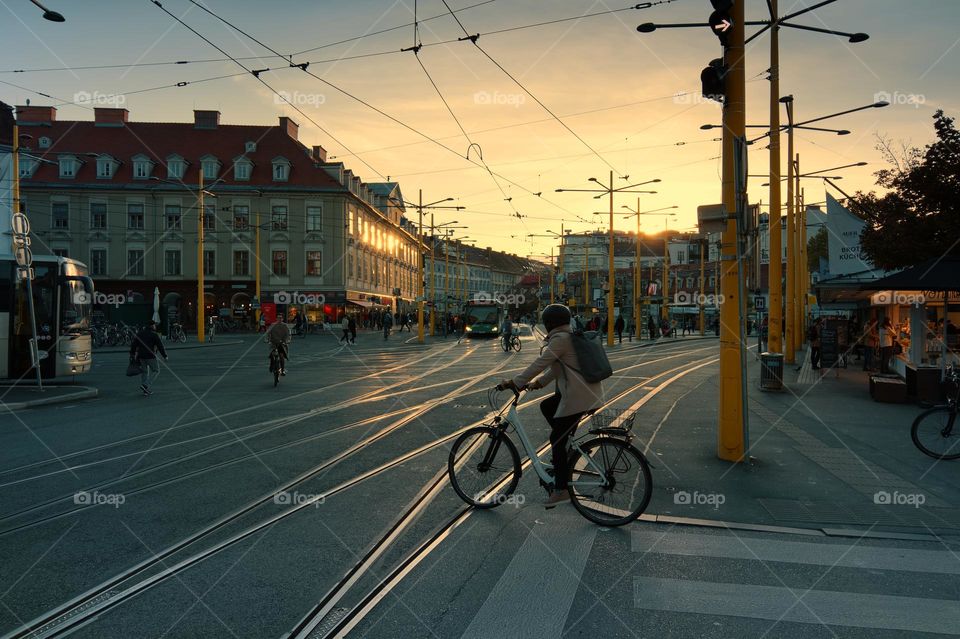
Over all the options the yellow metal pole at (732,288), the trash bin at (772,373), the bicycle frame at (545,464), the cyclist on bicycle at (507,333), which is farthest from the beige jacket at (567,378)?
the cyclist on bicycle at (507,333)

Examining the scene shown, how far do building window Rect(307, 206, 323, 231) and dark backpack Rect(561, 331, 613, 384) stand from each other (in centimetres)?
5696

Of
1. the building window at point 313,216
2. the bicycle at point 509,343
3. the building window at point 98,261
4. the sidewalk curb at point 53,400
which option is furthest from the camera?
the building window at point 313,216

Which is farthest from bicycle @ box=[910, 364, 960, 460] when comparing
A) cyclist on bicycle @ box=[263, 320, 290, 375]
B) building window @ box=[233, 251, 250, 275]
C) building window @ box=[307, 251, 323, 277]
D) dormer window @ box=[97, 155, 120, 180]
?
dormer window @ box=[97, 155, 120, 180]

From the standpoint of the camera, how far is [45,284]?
702 inches

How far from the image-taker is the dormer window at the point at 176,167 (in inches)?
2285

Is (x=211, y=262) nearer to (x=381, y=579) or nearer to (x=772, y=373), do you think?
(x=772, y=373)

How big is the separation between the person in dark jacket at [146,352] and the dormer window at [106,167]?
49415 millimetres

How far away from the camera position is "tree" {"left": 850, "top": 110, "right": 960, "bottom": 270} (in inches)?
555

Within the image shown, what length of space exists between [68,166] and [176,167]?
28.4ft

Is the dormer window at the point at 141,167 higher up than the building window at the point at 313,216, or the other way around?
the dormer window at the point at 141,167

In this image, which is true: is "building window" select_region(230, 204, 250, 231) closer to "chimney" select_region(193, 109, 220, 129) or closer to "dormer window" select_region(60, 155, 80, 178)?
"chimney" select_region(193, 109, 220, 129)

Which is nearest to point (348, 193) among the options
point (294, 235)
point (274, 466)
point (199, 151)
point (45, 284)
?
→ point (294, 235)

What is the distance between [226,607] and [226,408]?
955 cm

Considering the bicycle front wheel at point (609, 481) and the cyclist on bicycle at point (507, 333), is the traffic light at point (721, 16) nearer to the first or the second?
the bicycle front wheel at point (609, 481)
